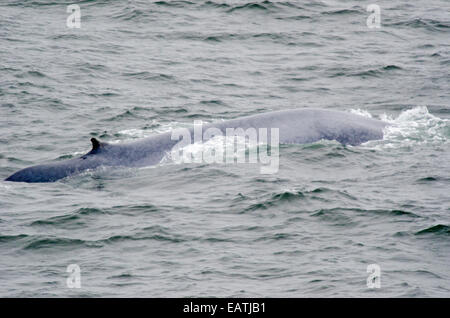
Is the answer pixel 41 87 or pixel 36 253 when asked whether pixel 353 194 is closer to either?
pixel 36 253

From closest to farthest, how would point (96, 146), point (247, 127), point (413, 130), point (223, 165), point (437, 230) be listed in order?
1. point (437, 230)
2. point (96, 146)
3. point (223, 165)
4. point (247, 127)
5. point (413, 130)

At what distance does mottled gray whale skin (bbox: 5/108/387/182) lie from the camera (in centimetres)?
1834

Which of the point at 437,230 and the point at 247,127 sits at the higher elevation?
the point at 247,127

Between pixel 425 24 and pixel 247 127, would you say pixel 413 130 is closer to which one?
pixel 247 127

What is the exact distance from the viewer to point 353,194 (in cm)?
1691

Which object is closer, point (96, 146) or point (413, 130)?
point (96, 146)

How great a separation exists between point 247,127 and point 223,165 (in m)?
1.11

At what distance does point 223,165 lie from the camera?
1931 centimetres

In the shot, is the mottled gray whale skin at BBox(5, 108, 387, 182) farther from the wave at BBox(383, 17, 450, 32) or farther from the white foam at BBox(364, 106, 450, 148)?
the wave at BBox(383, 17, 450, 32)

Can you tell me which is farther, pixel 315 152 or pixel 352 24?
pixel 352 24

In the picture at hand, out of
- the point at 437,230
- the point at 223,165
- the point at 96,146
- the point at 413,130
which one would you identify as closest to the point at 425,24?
the point at 413,130

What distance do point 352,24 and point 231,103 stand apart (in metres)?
10.6
